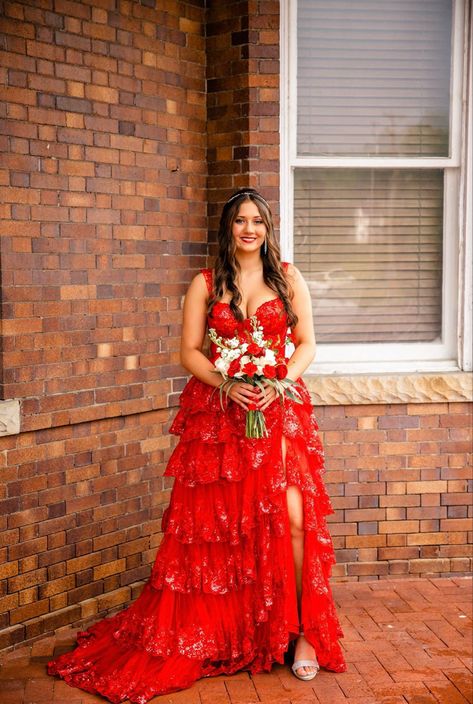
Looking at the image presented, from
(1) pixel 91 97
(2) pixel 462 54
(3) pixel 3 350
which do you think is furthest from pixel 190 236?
(2) pixel 462 54

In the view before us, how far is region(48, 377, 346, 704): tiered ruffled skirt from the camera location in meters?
4.43

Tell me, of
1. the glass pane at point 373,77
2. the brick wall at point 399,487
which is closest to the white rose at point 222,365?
the brick wall at point 399,487

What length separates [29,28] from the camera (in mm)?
4645

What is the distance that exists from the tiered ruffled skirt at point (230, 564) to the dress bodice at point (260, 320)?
0.99ft

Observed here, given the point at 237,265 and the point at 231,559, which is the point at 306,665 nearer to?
the point at 231,559

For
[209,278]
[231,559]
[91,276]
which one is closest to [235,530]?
[231,559]

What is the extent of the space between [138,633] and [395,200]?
298 cm

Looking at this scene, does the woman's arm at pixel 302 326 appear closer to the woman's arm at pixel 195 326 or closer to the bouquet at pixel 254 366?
the bouquet at pixel 254 366

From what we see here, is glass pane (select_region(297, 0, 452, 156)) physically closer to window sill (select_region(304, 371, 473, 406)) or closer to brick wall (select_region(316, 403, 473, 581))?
window sill (select_region(304, 371, 473, 406))

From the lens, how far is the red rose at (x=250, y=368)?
423 centimetres

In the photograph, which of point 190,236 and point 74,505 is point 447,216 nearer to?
point 190,236

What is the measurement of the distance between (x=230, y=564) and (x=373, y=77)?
Result: 3.02m

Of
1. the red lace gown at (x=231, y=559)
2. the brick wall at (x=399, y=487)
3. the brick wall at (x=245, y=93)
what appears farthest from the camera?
the brick wall at (x=399, y=487)

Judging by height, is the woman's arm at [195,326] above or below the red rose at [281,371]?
above
